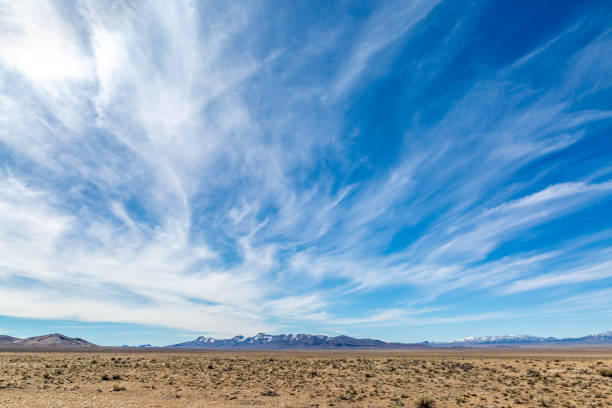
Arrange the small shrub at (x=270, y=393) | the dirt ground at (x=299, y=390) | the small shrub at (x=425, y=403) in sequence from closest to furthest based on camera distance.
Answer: the small shrub at (x=425, y=403) < the dirt ground at (x=299, y=390) < the small shrub at (x=270, y=393)

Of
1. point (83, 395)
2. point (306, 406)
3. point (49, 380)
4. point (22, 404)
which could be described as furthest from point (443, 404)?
point (49, 380)

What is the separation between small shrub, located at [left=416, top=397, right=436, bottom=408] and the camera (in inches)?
818

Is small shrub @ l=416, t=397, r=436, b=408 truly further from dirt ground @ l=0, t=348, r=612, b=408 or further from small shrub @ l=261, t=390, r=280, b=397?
small shrub @ l=261, t=390, r=280, b=397

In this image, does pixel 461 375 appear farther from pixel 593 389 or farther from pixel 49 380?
pixel 49 380

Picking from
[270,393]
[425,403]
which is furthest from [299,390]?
[425,403]

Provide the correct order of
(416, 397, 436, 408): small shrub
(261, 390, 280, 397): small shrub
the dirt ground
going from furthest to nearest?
(261, 390, 280, 397): small shrub < the dirt ground < (416, 397, 436, 408): small shrub

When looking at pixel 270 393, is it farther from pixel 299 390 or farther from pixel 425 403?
pixel 425 403

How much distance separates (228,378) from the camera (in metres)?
31.0

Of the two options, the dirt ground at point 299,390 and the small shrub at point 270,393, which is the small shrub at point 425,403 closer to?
the dirt ground at point 299,390

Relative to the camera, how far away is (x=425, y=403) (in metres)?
20.9

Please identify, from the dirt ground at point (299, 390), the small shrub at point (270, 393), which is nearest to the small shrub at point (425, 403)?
the dirt ground at point (299, 390)

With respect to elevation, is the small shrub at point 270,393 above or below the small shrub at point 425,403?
above

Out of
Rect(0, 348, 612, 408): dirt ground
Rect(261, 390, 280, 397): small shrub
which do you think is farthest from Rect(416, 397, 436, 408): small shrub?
Rect(261, 390, 280, 397): small shrub

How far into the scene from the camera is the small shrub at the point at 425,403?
2078 cm
